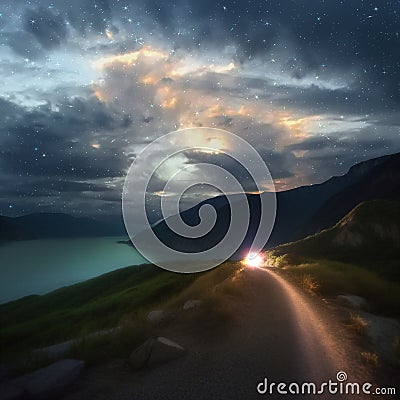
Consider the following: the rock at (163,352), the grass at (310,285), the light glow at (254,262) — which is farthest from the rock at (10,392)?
the light glow at (254,262)

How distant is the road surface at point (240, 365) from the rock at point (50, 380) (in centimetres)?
29

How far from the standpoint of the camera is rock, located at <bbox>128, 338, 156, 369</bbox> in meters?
9.46

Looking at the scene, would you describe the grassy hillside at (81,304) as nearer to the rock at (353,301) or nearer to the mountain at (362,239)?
the rock at (353,301)

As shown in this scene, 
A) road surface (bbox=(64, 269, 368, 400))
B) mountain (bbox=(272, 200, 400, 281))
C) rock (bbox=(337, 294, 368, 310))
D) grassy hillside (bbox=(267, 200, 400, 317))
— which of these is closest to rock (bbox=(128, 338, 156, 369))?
road surface (bbox=(64, 269, 368, 400))

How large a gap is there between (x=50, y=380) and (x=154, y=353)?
2.89 metres

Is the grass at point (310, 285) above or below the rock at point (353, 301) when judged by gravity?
above

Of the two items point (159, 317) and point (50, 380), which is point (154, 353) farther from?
point (159, 317)

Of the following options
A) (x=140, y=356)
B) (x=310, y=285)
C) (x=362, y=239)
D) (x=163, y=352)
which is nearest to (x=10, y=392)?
(x=140, y=356)

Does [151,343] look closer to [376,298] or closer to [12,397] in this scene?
[12,397]

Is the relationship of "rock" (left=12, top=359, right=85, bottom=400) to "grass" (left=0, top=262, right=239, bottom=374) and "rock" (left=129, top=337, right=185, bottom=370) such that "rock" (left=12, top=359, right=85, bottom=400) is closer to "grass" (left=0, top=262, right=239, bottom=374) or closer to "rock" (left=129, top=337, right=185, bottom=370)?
"grass" (left=0, top=262, right=239, bottom=374)

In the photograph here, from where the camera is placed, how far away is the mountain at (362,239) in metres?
93.2

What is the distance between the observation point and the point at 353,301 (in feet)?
60.2

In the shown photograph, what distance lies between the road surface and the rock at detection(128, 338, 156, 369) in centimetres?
26

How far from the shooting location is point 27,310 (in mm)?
92938
